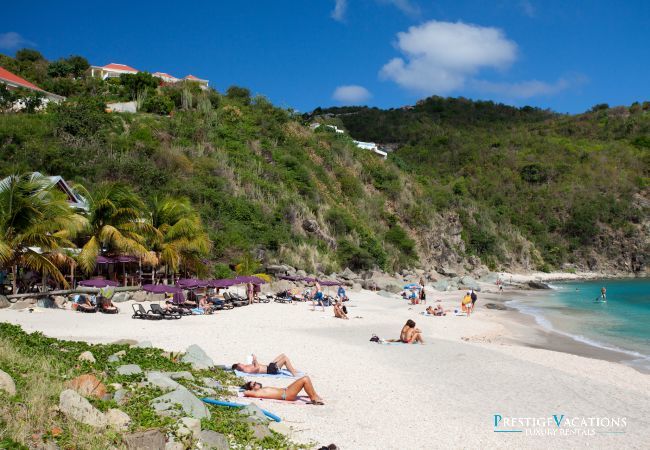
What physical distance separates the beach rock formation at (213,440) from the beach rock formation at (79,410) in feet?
3.55

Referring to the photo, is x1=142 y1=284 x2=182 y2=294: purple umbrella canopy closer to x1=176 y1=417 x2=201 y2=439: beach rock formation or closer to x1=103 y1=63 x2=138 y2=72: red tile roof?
x1=176 y1=417 x2=201 y2=439: beach rock formation

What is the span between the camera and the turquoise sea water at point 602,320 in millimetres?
17203

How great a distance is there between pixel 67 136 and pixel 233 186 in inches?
473

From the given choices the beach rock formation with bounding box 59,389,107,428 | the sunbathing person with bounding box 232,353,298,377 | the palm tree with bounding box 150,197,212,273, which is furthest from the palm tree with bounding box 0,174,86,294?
the beach rock formation with bounding box 59,389,107,428

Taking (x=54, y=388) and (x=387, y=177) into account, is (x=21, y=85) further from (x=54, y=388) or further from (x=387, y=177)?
(x=54, y=388)

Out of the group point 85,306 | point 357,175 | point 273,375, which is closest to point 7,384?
point 273,375

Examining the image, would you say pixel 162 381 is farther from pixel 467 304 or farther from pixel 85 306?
pixel 467 304

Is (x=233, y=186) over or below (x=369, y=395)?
over

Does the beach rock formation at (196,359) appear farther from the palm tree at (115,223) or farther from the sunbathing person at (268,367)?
the palm tree at (115,223)

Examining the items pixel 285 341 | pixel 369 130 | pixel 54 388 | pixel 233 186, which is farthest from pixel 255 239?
pixel 369 130

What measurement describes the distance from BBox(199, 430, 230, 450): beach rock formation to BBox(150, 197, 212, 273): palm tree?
18827 millimetres

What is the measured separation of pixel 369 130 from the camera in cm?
10838

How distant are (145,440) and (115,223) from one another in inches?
730

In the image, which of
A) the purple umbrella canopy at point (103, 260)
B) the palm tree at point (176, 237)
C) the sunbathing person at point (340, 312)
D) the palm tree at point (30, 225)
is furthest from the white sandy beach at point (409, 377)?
the palm tree at point (176, 237)
